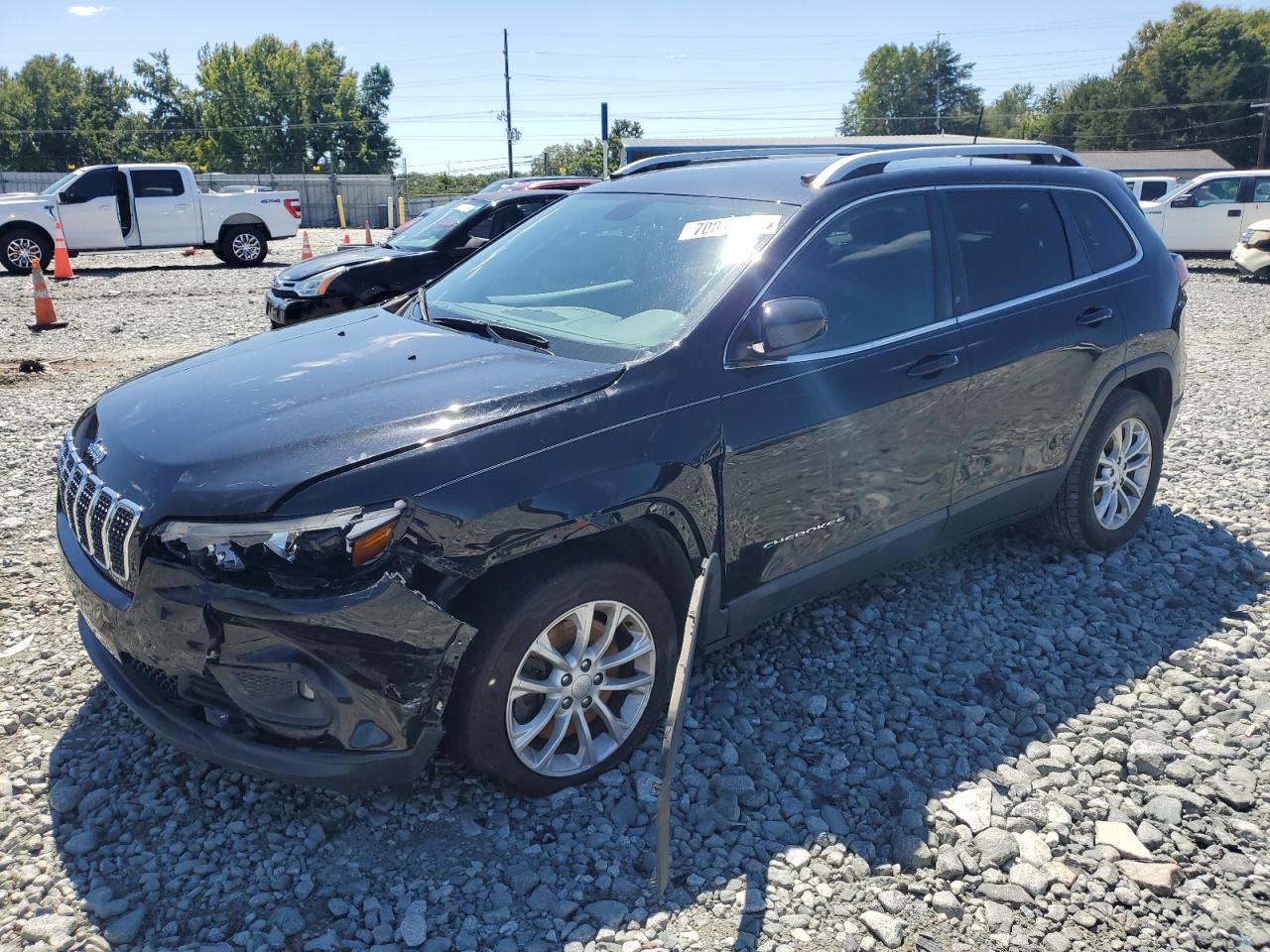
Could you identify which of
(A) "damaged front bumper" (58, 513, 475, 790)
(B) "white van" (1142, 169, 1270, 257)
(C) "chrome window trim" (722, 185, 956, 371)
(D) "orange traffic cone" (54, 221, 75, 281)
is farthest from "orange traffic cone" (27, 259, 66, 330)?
(B) "white van" (1142, 169, 1270, 257)

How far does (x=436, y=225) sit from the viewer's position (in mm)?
9914

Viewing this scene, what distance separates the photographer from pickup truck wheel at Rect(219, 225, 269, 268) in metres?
19.2

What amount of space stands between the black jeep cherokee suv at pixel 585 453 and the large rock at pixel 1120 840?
3.79ft

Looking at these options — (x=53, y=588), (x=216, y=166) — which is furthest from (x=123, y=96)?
(x=53, y=588)

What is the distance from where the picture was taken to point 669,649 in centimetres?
310

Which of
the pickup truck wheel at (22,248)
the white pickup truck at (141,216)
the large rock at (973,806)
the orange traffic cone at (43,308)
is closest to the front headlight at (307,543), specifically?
the large rock at (973,806)

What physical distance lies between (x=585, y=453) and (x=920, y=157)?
7.21 feet

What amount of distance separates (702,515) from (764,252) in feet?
3.10

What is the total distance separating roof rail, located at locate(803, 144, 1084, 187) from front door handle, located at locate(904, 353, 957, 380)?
73cm

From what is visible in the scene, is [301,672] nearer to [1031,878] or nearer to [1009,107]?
[1031,878]

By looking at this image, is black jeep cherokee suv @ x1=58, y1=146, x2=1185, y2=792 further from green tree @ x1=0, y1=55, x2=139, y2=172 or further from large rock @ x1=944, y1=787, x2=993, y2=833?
green tree @ x1=0, y1=55, x2=139, y2=172

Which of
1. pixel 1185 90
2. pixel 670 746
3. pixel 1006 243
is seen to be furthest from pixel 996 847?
pixel 1185 90

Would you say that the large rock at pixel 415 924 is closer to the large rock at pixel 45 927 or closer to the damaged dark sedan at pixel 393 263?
the large rock at pixel 45 927

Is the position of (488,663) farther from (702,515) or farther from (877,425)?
(877,425)
